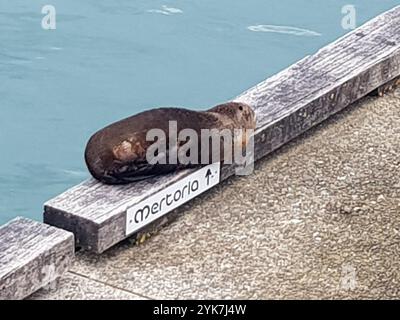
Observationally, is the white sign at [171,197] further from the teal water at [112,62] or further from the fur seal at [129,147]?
the teal water at [112,62]

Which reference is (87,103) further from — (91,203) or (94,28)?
(91,203)

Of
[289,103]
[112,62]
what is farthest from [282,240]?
[112,62]

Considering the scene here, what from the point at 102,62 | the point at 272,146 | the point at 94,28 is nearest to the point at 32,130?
the point at 102,62

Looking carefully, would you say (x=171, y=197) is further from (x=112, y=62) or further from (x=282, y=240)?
(x=112, y=62)

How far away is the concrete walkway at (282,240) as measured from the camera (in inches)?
121

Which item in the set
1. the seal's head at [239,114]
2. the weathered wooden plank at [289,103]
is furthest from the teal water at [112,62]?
the seal's head at [239,114]

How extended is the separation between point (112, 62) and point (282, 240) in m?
6.40

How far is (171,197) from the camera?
11.1ft

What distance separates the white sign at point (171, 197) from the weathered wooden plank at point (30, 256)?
0.25m

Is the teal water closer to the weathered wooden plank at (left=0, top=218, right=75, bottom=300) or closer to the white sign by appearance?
→ the white sign

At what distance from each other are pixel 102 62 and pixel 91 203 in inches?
254

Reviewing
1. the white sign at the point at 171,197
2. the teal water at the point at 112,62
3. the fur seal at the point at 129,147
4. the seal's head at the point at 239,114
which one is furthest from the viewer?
the teal water at the point at 112,62

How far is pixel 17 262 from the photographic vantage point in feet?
9.37

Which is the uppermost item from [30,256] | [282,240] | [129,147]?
[129,147]
